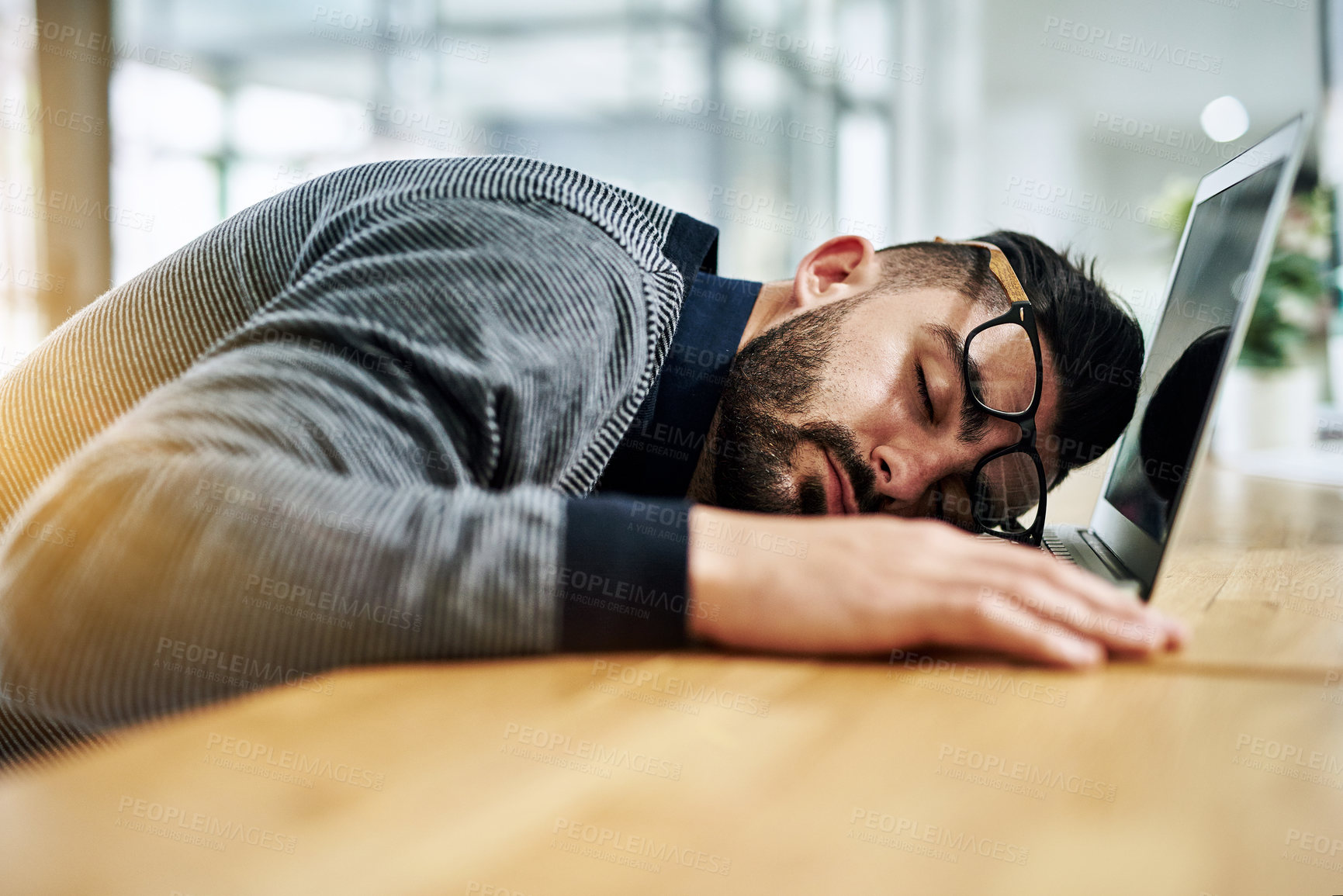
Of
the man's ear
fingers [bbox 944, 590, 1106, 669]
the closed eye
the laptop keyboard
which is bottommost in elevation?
the laptop keyboard

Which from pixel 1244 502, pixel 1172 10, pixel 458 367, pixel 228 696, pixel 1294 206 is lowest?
pixel 1244 502

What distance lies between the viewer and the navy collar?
3.15 ft

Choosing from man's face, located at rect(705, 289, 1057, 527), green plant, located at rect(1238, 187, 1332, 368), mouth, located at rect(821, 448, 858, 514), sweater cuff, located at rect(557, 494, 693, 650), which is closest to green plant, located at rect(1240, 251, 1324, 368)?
green plant, located at rect(1238, 187, 1332, 368)

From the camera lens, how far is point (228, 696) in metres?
0.46

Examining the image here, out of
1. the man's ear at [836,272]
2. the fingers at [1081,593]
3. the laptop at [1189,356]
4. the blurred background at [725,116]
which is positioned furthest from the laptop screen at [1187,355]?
the blurred background at [725,116]

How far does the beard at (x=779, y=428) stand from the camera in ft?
3.04

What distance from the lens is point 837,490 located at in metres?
0.93

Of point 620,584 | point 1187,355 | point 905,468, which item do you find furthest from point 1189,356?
point 620,584

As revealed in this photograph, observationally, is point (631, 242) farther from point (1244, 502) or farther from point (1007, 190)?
point (1007, 190)

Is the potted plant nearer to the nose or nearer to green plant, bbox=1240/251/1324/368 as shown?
green plant, bbox=1240/251/1324/368

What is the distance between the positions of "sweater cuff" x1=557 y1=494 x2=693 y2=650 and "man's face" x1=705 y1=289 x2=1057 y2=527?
428mm

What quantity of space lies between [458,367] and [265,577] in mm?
193

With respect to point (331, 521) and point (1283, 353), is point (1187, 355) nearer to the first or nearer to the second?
point (331, 521)

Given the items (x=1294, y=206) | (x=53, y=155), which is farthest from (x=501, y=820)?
(x=53, y=155)
